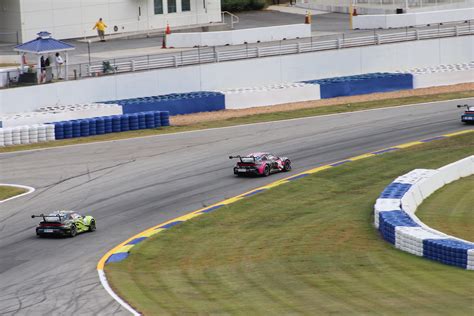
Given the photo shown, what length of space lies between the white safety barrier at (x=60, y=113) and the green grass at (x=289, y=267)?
15.9 meters

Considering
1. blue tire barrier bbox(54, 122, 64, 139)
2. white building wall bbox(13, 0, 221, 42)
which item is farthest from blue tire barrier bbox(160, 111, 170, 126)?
white building wall bbox(13, 0, 221, 42)

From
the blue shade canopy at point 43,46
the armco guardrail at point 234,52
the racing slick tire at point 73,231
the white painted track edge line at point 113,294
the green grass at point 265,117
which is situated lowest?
the white painted track edge line at point 113,294

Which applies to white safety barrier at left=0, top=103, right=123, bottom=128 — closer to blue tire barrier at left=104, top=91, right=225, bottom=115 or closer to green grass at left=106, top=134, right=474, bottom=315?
blue tire barrier at left=104, top=91, right=225, bottom=115

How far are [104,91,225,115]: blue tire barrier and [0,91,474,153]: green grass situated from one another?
2762 mm

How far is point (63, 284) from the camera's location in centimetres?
2461

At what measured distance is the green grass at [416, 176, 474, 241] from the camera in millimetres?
28078

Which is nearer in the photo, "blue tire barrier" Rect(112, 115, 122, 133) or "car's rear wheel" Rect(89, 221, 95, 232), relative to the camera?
"car's rear wheel" Rect(89, 221, 95, 232)

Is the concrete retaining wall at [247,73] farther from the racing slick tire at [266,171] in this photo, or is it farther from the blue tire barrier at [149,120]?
A: the racing slick tire at [266,171]

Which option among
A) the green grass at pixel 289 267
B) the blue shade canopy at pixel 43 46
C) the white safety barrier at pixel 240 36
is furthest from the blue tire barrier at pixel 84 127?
the white safety barrier at pixel 240 36

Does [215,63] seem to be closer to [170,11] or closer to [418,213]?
[170,11]

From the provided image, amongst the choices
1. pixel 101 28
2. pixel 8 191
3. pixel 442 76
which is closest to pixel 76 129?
pixel 8 191

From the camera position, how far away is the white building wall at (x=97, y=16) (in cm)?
6284

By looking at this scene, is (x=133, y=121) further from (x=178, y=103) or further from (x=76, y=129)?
(x=178, y=103)

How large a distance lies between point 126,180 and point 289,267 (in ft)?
45.0
